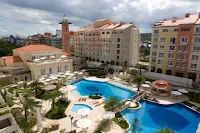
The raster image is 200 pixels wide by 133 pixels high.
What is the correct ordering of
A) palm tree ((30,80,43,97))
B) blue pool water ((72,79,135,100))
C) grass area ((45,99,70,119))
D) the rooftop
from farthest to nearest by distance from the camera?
the rooftop, blue pool water ((72,79,135,100)), palm tree ((30,80,43,97)), grass area ((45,99,70,119))

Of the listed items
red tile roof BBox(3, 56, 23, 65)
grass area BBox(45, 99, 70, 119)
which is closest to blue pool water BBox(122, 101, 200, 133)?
grass area BBox(45, 99, 70, 119)

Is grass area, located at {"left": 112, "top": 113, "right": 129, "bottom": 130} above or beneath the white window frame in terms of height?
beneath

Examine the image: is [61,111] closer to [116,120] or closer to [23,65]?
[116,120]

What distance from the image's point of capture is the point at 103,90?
36.9 meters

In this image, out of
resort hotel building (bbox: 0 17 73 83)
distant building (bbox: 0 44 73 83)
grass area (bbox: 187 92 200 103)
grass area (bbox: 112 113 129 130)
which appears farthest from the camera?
distant building (bbox: 0 44 73 83)

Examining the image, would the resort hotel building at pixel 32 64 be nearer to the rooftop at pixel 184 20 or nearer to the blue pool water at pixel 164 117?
the blue pool water at pixel 164 117

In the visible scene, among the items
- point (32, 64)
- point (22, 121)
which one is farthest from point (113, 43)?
point (22, 121)

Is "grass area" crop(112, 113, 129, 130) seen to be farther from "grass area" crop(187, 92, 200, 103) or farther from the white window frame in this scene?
the white window frame

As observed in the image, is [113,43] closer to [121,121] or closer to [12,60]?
[12,60]

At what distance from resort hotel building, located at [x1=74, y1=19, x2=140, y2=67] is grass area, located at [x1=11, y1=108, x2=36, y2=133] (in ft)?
122

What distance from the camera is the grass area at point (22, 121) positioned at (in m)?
16.8

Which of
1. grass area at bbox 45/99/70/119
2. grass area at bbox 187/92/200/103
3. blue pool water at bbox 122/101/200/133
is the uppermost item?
grass area at bbox 187/92/200/103

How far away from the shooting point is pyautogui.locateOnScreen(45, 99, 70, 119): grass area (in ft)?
73.5

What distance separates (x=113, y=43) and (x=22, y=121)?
41.3m
